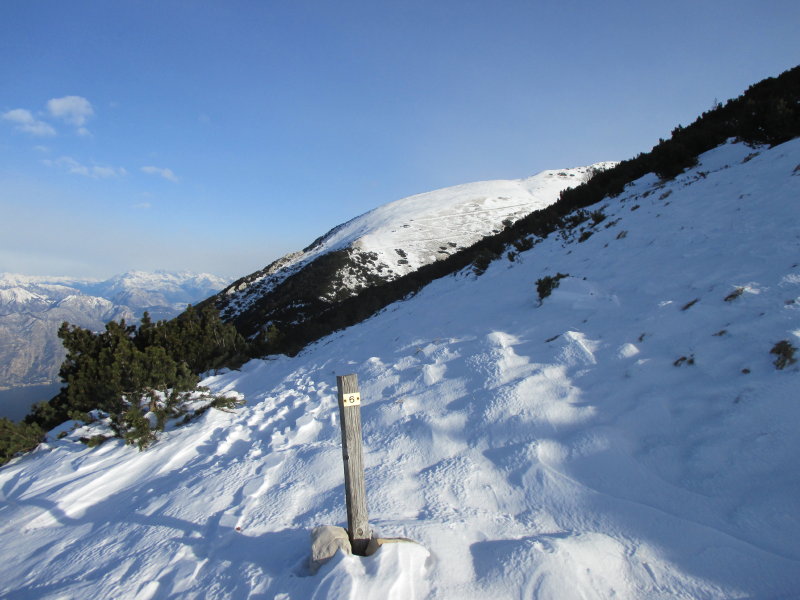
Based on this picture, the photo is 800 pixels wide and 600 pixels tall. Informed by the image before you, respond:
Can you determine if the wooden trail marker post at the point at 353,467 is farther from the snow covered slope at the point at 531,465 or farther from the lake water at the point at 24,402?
the lake water at the point at 24,402

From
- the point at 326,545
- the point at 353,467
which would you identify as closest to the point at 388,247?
the point at 353,467

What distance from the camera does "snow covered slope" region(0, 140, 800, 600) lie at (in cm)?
283

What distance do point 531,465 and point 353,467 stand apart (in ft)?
6.54

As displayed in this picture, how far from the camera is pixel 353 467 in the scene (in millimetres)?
3221

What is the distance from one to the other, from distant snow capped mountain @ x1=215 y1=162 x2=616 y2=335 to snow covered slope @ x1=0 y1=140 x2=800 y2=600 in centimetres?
1896

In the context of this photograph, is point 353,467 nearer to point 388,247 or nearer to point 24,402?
point 388,247

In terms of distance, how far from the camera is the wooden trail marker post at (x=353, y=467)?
3.17 meters

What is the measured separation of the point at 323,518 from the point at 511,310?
5.40m

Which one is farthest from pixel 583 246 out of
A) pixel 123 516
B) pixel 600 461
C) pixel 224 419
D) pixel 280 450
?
pixel 123 516

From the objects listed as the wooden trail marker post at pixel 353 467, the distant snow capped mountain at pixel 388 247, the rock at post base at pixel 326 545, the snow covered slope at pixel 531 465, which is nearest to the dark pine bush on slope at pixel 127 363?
the snow covered slope at pixel 531 465

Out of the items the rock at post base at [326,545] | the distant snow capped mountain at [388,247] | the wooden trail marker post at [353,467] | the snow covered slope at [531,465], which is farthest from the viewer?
the distant snow capped mountain at [388,247]

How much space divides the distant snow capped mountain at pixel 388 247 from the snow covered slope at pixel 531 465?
62.2ft

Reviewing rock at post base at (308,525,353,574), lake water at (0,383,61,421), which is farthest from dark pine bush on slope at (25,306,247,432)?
rock at post base at (308,525,353,574)

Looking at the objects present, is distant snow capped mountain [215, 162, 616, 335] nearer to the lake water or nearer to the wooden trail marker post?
the lake water
